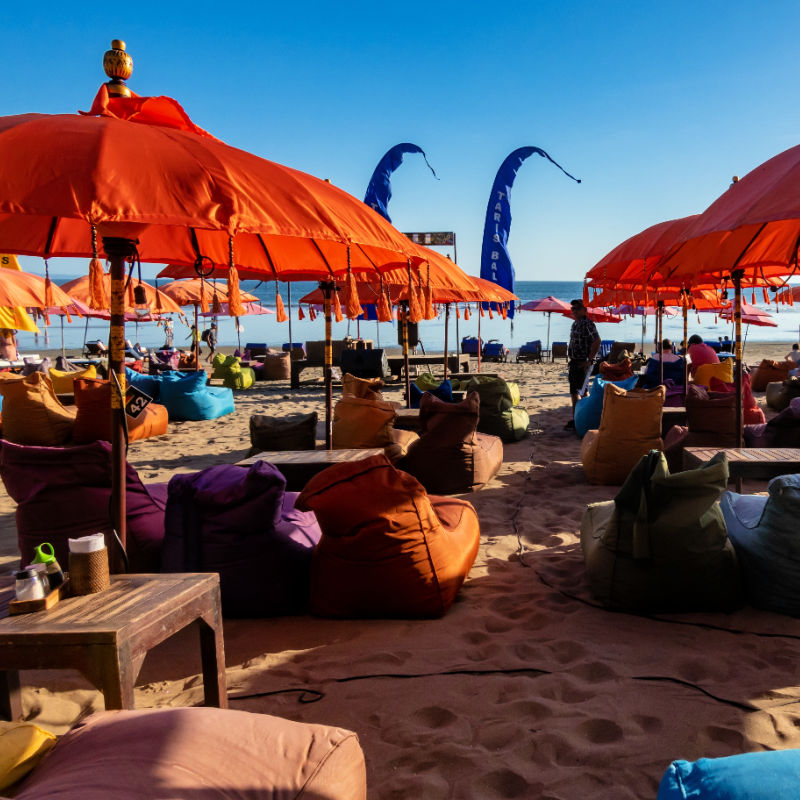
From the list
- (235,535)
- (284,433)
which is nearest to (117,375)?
(235,535)

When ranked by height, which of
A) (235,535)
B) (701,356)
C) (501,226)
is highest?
(501,226)

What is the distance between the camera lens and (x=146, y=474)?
7.20 meters

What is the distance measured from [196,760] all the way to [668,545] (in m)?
2.46

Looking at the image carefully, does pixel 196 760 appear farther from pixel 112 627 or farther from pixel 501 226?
pixel 501 226

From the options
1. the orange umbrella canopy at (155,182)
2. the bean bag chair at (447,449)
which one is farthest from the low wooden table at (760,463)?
the orange umbrella canopy at (155,182)

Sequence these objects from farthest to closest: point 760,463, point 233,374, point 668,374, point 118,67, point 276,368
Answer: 1. point 276,368
2. point 233,374
3. point 668,374
4. point 760,463
5. point 118,67

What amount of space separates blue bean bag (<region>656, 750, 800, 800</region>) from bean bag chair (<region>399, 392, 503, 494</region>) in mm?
4610

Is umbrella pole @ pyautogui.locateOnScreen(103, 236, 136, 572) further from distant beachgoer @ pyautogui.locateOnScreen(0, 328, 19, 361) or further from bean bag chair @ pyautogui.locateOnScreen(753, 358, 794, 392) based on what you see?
distant beachgoer @ pyautogui.locateOnScreen(0, 328, 19, 361)

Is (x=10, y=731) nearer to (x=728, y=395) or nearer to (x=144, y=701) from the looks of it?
(x=144, y=701)

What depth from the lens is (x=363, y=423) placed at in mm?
5914

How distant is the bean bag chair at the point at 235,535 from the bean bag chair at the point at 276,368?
14131 mm

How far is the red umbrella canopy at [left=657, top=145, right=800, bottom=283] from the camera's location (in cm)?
298

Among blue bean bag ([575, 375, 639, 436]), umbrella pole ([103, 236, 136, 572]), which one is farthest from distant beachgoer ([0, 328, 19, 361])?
umbrella pole ([103, 236, 136, 572])

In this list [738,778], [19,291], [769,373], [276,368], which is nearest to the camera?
[738,778]
